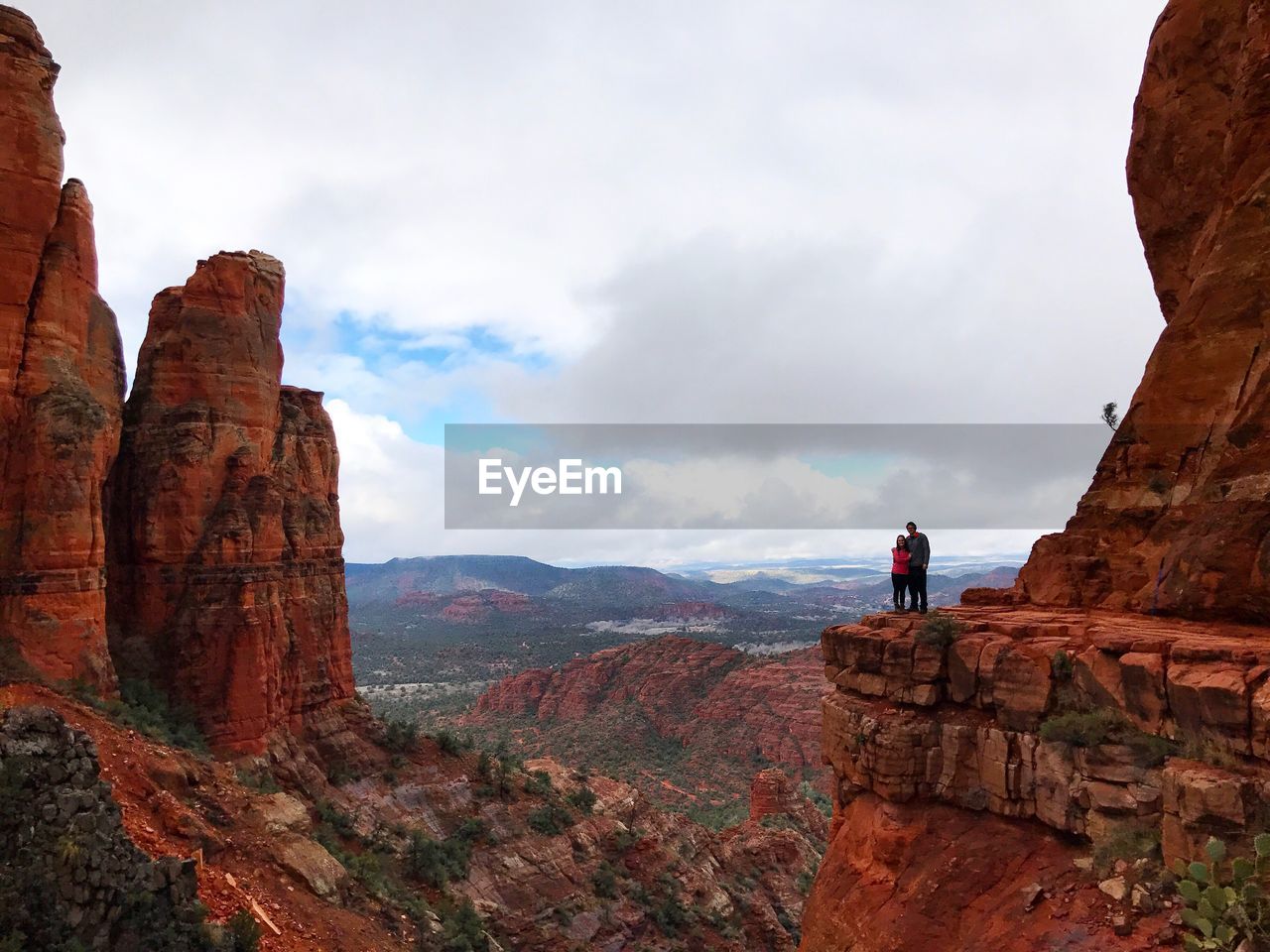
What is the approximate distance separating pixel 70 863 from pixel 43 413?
523 inches

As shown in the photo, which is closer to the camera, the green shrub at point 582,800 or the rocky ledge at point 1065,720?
the rocky ledge at point 1065,720

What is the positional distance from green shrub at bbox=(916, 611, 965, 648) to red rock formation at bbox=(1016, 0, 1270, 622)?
2.62 m

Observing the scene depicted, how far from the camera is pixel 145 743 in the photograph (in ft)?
55.6

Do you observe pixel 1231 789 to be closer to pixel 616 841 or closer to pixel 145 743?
pixel 145 743

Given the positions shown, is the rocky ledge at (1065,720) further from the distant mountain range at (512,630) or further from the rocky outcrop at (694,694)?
the distant mountain range at (512,630)

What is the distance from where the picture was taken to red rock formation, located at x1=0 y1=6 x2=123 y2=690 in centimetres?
1861

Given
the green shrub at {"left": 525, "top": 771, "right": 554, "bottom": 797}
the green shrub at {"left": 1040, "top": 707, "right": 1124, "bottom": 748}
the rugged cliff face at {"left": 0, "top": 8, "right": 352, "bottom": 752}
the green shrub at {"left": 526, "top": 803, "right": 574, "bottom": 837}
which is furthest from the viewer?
the green shrub at {"left": 525, "top": 771, "right": 554, "bottom": 797}

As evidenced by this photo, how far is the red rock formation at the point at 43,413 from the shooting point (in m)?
18.6

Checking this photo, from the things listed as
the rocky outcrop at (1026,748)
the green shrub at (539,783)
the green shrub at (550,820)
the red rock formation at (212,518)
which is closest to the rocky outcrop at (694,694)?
the green shrub at (539,783)

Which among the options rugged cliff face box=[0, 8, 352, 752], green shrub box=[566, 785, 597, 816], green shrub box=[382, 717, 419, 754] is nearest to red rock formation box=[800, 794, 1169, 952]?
rugged cliff face box=[0, 8, 352, 752]

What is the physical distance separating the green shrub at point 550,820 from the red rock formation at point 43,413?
50.7 ft

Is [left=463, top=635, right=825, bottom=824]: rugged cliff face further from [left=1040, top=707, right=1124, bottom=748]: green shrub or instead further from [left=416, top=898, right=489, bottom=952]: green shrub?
[left=1040, top=707, right=1124, bottom=748]: green shrub

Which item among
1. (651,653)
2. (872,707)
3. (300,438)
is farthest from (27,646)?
(651,653)

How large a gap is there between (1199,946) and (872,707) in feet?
16.6
